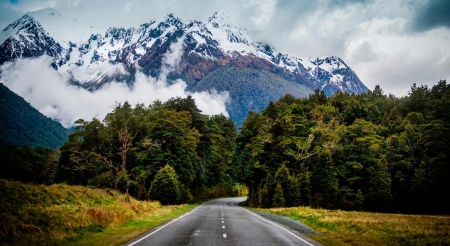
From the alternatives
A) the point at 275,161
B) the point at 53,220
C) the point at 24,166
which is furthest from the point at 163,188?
the point at 24,166

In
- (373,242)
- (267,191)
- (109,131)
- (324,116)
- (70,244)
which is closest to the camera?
(70,244)

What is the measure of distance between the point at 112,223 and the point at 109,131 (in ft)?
138

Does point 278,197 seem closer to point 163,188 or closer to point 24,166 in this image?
point 163,188

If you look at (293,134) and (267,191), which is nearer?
(267,191)

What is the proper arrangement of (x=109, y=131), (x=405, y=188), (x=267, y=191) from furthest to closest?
(x=405, y=188) < (x=109, y=131) < (x=267, y=191)

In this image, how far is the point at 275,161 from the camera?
181 feet

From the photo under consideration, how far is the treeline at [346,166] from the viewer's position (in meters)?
54.3

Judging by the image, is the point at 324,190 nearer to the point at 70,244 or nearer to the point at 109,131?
the point at 109,131

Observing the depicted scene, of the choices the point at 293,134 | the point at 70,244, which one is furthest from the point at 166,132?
the point at 70,244

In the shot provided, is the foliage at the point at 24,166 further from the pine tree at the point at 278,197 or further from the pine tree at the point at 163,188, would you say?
the pine tree at the point at 278,197

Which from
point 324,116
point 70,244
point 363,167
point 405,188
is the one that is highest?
point 324,116

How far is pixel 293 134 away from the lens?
2336 inches

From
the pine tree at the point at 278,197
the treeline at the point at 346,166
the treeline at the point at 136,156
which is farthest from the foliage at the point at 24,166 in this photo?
the pine tree at the point at 278,197

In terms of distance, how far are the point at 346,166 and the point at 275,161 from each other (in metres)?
20.8
